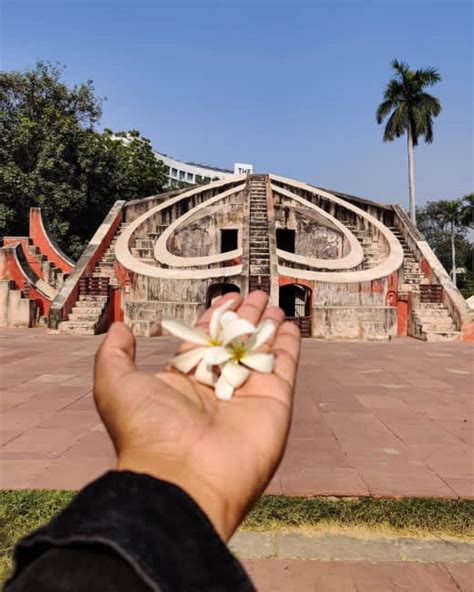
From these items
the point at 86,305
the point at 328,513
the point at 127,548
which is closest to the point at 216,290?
the point at 86,305

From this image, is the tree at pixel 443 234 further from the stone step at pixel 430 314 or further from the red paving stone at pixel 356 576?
the red paving stone at pixel 356 576

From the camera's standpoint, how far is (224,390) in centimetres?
127

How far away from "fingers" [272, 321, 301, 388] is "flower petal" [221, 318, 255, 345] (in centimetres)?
16

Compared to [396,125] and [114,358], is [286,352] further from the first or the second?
[396,125]

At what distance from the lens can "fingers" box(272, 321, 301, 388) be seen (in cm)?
139

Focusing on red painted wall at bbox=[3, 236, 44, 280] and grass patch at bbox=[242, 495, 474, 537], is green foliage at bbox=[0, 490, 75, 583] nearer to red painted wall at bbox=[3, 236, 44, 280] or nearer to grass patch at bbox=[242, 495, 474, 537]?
grass patch at bbox=[242, 495, 474, 537]

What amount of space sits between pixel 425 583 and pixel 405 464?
46.1 inches

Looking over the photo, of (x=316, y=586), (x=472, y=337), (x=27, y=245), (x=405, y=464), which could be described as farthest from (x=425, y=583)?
(x=27, y=245)

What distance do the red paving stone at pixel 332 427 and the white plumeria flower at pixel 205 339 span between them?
5.07 feet

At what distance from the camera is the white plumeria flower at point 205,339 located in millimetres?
1317

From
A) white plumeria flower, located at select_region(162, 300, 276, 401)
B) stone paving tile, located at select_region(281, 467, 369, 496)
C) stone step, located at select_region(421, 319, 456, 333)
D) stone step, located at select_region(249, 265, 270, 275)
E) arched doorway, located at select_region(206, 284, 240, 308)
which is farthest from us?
stone step, located at select_region(249, 265, 270, 275)

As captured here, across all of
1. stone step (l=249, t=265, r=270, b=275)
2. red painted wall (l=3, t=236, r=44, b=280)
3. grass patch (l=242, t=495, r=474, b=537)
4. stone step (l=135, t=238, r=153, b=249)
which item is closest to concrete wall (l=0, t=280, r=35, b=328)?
red painted wall (l=3, t=236, r=44, b=280)

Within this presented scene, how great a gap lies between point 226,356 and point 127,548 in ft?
2.08

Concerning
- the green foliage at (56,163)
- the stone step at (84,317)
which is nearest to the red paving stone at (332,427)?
the stone step at (84,317)
